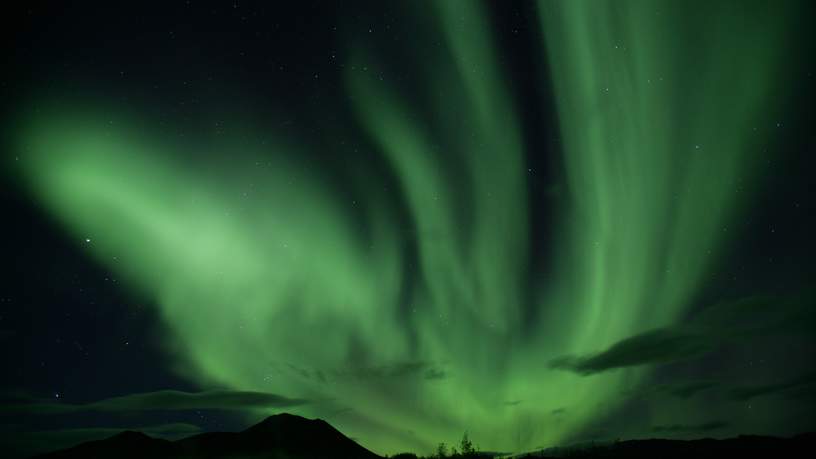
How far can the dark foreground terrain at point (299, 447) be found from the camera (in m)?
103

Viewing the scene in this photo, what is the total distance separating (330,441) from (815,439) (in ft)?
474

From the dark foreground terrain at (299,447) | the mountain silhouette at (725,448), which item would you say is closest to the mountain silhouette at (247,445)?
the dark foreground terrain at (299,447)

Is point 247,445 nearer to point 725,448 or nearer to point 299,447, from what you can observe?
point 299,447

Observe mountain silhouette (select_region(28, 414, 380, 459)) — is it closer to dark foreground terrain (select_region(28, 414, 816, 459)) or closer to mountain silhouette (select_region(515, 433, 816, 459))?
dark foreground terrain (select_region(28, 414, 816, 459))

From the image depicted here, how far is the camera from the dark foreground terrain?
103 metres

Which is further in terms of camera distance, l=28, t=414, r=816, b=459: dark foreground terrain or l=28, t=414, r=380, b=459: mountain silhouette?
l=28, t=414, r=380, b=459: mountain silhouette

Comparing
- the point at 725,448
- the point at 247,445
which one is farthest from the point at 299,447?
the point at 725,448

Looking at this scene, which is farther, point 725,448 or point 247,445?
point 247,445

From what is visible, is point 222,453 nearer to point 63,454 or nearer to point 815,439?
point 63,454

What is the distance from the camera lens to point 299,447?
581 ft

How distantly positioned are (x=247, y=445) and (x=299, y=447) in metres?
18.1

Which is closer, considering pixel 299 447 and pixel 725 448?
pixel 725 448

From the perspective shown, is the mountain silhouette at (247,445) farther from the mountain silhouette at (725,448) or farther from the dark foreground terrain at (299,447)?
the mountain silhouette at (725,448)

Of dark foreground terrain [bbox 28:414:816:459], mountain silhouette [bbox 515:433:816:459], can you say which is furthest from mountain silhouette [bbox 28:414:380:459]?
mountain silhouette [bbox 515:433:816:459]
